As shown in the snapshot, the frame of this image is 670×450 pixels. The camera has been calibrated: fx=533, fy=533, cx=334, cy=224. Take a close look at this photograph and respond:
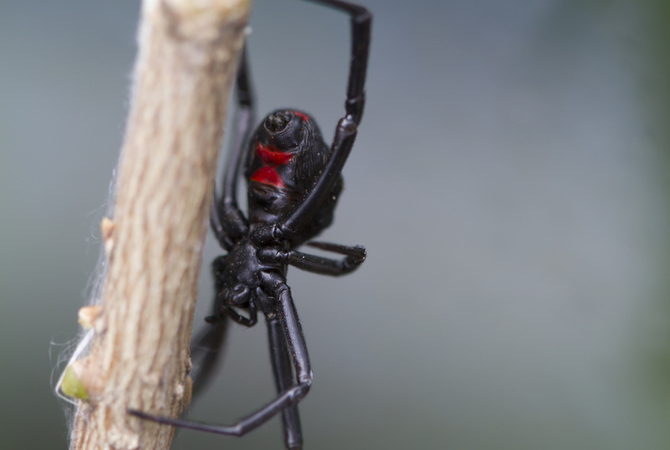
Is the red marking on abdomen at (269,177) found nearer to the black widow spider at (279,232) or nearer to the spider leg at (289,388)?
the black widow spider at (279,232)

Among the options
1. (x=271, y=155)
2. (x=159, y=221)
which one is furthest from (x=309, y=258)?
(x=159, y=221)

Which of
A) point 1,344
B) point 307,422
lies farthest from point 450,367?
point 1,344

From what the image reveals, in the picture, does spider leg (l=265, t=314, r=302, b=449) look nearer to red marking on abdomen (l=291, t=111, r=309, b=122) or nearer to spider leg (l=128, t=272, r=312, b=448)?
spider leg (l=128, t=272, r=312, b=448)

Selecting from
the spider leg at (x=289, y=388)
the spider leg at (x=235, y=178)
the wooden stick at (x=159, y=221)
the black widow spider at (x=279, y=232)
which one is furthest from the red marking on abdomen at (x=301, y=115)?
the wooden stick at (x=159, y=221)

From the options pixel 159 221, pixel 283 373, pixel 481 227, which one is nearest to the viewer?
pixel 159 221

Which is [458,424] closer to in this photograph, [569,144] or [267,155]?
[569,144]

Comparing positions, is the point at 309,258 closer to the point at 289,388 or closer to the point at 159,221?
the point at 289,388
